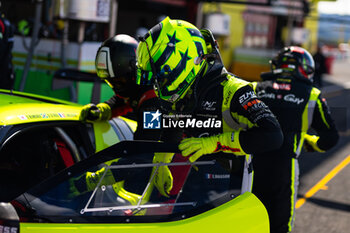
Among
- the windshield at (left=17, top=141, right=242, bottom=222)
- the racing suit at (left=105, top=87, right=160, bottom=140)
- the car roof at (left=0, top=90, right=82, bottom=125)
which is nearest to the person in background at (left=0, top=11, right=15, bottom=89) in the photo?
the racing suit at (left=105, top=87, right=160, bottom=140)

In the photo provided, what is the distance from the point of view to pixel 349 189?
6.93m

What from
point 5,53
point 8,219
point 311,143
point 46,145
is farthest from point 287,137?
point 5,53

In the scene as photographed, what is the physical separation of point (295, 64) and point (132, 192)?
1.88 m

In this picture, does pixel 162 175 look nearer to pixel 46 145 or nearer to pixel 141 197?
pixel 141 197

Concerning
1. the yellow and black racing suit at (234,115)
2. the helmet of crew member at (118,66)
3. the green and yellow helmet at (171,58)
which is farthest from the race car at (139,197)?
the helmet of crew member at (118,66)

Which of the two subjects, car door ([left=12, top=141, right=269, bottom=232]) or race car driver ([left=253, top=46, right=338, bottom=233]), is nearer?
car door ([left=12, top=141, right=269, bottom=232])

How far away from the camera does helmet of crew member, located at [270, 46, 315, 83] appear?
3646 mm

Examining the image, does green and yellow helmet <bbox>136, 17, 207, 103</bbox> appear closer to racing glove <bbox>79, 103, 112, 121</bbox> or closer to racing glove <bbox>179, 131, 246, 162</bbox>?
racing glove <bbox>179, 131, 246, 162</bbox>

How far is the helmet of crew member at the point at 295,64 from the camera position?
3.65 meters

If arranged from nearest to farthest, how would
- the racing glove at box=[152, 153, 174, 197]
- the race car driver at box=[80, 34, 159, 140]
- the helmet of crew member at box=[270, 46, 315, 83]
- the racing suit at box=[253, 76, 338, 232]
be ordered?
the racing glove at box=[152, 153, 174, 197]
the racing suit at box=[253, 76, 338, 232]
the helmet of crew member at box=[270, 46, 315, 83]
the race car driver at box=[80, 34, 159, 140]

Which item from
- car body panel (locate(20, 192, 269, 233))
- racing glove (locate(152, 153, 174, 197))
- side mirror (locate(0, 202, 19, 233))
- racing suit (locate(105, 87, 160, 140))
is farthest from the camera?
racing suit (locate(105, 87, 160, 140))

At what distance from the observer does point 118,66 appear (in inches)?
156

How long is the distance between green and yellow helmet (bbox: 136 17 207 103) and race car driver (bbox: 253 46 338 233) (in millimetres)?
970

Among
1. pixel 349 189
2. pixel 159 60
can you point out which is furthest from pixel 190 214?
pixel 349 189
